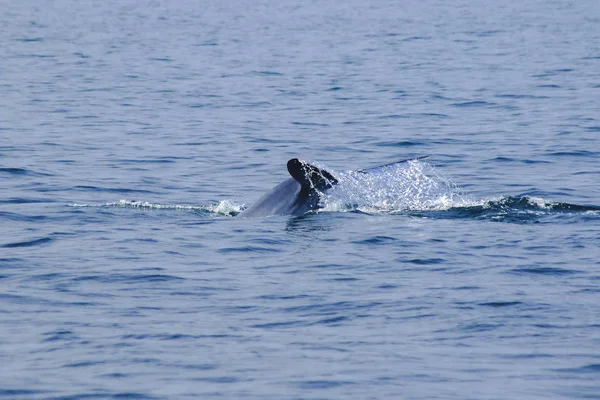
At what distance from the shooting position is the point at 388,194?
1761 centimetres

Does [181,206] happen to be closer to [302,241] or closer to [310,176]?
[310,176]

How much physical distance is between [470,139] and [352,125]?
3329 millimetres

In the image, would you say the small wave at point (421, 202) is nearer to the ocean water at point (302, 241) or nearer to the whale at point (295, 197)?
the ocean water at point (302, 241)

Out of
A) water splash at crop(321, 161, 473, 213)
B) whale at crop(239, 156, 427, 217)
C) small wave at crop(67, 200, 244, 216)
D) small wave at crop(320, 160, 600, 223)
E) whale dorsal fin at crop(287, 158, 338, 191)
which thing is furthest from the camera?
small wave at crop(67, 200, 244, 216)

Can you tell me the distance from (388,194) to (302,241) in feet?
10.4

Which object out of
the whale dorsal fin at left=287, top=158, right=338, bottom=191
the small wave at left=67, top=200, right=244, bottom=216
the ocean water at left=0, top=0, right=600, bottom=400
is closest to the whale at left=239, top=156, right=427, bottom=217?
the whale dorsal fin at left=287, top=158, right=338, bottom=191

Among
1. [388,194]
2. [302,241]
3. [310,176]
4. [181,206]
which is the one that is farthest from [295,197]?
[181,206]

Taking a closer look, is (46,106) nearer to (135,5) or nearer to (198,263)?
(198,263)

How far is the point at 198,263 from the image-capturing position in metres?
13.8

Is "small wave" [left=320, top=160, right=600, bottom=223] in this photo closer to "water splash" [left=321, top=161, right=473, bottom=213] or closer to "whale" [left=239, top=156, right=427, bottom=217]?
"water splash" [left=321, top=161, right=473, bottom=213]

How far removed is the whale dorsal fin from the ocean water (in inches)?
14.8

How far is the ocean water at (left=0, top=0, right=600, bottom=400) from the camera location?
10.1m

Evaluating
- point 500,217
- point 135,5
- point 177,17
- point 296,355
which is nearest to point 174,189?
point 500,217

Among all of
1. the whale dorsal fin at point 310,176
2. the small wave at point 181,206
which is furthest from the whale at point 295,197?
the small wave at point 181,206
